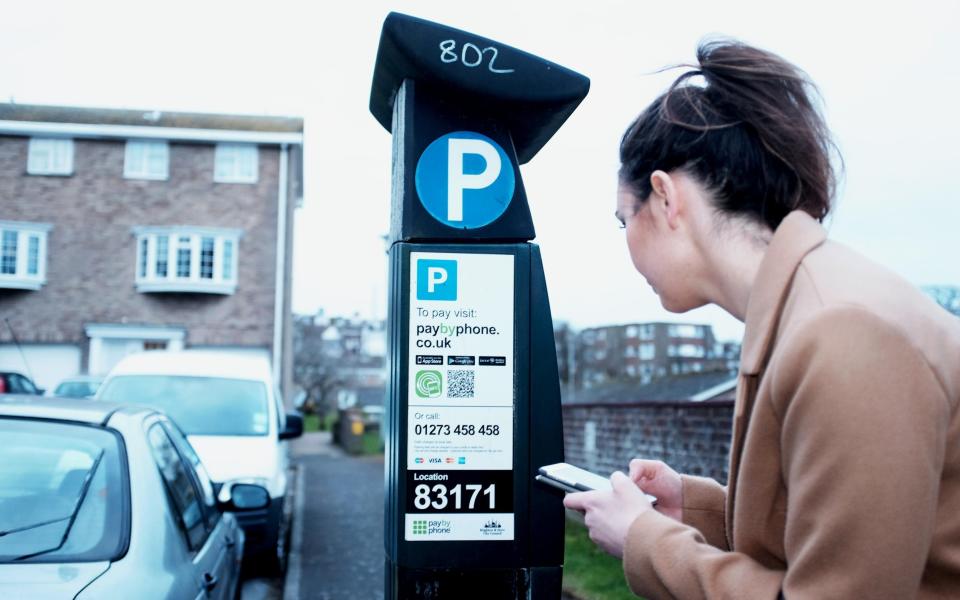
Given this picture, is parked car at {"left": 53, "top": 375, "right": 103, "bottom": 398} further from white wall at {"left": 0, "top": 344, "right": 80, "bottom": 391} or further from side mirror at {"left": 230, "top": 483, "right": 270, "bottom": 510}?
side mirror at {"left": 230, "top": 483, "right": 270, "bottom": 510}

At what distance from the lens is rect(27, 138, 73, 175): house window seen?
98.3 ft

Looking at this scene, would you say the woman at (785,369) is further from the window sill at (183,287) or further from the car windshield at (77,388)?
the window sill at (183,287)

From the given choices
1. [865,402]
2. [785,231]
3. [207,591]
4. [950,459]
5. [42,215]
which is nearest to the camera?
[865,402]

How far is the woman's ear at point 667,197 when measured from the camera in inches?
72.1

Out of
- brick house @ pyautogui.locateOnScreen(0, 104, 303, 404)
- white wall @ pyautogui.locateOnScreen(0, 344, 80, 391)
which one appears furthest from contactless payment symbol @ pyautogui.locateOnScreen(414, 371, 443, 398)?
white wall @ pyautogui.locateOnScreen(0, 344, 80, 391)

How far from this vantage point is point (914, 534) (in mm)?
1362

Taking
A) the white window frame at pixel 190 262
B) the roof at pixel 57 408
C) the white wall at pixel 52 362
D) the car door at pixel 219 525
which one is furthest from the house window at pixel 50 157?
the roof at pixel 57 408

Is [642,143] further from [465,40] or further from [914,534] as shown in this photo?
[465,40]

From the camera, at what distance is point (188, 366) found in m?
10.1

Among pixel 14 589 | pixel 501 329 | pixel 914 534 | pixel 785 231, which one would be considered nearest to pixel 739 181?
pixel 785 231

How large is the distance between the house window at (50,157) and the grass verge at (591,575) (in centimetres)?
2595

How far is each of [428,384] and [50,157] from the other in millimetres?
30572

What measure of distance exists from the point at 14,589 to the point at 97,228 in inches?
1198

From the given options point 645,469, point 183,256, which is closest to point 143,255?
point 183,256
